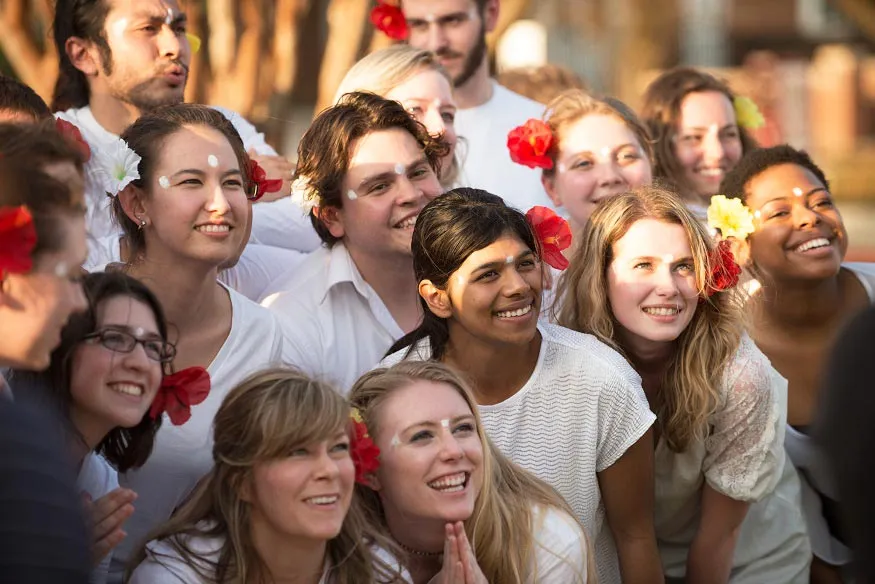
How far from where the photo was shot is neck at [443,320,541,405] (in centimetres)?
417

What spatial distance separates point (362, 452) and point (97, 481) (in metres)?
0.69

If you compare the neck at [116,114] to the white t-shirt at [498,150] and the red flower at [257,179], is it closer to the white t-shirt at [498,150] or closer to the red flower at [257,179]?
the red flower at [257,179]

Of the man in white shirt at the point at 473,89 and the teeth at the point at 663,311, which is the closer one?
the teeth at the point at 663,311

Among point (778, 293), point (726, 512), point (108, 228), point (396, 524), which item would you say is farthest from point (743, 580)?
point (108, 228)

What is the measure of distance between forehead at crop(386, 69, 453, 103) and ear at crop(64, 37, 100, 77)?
3.39 feet

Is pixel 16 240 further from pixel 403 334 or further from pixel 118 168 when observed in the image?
pixel 403 334

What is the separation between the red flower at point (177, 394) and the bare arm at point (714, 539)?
1701 mm

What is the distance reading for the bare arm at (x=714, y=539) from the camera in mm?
4477

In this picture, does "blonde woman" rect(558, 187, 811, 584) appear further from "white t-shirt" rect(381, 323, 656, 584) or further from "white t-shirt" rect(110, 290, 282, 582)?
"white t-shirt" rect(110, 290, 282, 582)

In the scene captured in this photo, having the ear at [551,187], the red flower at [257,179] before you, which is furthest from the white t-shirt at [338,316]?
the ear at [551,187]

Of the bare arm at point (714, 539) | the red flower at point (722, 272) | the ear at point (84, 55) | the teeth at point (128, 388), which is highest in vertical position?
the ear at point (84, 55)

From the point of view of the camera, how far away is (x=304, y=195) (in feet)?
15.8

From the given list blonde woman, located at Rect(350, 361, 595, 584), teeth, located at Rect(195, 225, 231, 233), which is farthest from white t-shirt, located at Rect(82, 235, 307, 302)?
blonde woman, located at Rect(350, 361, 595, 584)

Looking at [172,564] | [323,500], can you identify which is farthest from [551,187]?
[172,564]
